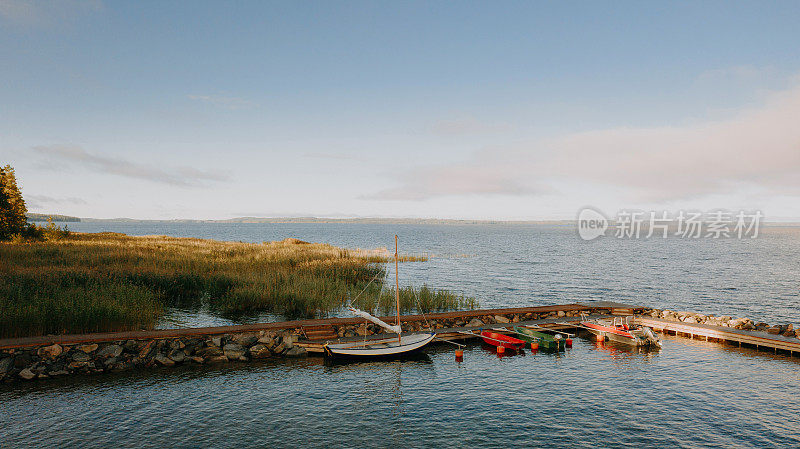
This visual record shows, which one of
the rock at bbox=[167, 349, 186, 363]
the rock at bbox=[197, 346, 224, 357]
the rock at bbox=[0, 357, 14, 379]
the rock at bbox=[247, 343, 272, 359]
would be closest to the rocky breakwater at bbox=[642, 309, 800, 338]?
the rock at bbox=[247, 343, 272, 359]

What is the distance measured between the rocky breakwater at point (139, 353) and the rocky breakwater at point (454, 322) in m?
3.85

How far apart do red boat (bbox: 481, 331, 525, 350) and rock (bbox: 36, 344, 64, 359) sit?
23631mm

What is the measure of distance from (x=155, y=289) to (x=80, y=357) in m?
17.3

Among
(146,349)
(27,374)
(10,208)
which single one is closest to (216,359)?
(146,349)

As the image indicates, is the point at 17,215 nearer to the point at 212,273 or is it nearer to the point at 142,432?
the point at 212,273

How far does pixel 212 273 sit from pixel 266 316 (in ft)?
40.0

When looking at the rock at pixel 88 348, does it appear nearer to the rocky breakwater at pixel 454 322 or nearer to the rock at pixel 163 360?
the rock at pixel 163 360

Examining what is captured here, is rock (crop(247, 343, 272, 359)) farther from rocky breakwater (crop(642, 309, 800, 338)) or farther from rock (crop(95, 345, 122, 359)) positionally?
rocky breakwater (crop(642, 309, 800, 338))

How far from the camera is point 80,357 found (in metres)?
22.7

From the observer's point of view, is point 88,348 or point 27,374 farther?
point 88,348

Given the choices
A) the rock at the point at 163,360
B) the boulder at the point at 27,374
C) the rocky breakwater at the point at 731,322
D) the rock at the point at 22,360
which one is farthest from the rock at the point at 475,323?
the rock at the point at 22,360

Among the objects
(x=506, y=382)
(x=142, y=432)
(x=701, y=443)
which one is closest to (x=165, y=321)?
(x=142, y=432)

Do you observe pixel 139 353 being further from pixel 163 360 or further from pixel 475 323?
pixel 475 323

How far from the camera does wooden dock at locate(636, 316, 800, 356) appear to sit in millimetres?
27781
